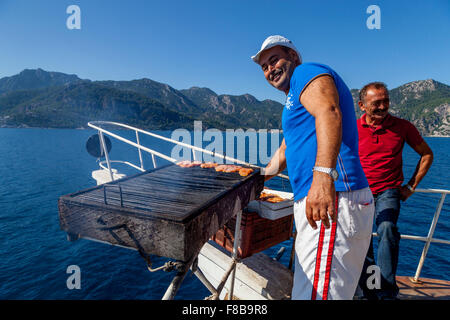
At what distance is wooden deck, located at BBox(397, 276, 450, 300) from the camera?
4.27m

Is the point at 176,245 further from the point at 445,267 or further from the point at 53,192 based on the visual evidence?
the point at 53,192

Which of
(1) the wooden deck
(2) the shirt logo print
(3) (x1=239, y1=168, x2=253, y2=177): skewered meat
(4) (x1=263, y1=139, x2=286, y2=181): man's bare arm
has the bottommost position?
(1) the wooden deck

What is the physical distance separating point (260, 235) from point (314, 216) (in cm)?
319

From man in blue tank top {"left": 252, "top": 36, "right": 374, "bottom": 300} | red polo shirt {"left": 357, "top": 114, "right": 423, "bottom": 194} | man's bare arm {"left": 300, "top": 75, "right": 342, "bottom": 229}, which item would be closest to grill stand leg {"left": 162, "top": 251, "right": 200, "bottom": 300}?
man in blue tank top {"left": 252, "top": 36, "right": 374, "bottom": 300}

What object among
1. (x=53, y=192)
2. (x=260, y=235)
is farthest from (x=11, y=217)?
(x=260, y=235)

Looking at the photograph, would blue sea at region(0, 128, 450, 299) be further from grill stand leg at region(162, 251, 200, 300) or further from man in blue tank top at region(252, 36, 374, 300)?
grill stand leg at region(162, 251, 200, 300)

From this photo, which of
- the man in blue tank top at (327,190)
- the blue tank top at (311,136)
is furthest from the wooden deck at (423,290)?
the blue tank top at (311,136)

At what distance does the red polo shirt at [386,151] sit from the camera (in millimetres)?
3684

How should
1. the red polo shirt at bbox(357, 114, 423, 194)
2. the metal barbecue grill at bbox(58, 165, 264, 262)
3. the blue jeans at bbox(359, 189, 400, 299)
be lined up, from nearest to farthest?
the metal barbecue grill at bbox(58, 165, 264, 262)
the blue jeans at bbox(359, 189, 400, 299)
the red polo shirt at bbox(357, 114, 423, 194)

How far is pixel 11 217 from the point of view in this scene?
1944 centimetres

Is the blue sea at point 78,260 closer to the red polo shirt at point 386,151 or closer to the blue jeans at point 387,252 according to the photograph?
the red polo shirt at point 386,151

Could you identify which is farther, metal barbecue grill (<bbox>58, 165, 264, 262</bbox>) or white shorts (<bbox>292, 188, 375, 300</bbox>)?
metal barbecue grill (<bbox>58, 165, 264, 262</bbox>)

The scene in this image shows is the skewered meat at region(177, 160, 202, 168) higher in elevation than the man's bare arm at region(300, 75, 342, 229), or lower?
lower

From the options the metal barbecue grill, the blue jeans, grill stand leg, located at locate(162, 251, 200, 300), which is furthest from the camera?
the blue jeans
